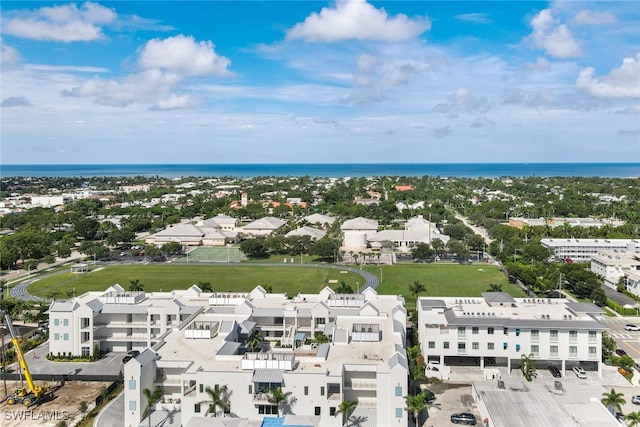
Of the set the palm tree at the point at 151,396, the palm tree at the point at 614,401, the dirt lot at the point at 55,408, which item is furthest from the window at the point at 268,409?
the palm tree at the point at 614,401

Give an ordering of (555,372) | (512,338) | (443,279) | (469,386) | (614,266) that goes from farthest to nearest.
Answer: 1. (443,279)
2. (614,266)
3. (512,338)
4. (555,372)
5. (469,386)

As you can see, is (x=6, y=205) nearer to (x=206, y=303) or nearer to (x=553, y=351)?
(x=206, y=303)

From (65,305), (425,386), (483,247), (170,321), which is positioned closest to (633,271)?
(483,247)

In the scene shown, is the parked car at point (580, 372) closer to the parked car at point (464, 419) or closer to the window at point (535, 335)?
the window at point (535, 335)

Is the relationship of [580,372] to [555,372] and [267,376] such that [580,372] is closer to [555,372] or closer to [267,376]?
[555,372]

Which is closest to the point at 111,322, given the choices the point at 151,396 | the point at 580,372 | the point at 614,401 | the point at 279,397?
the point at 151,396
